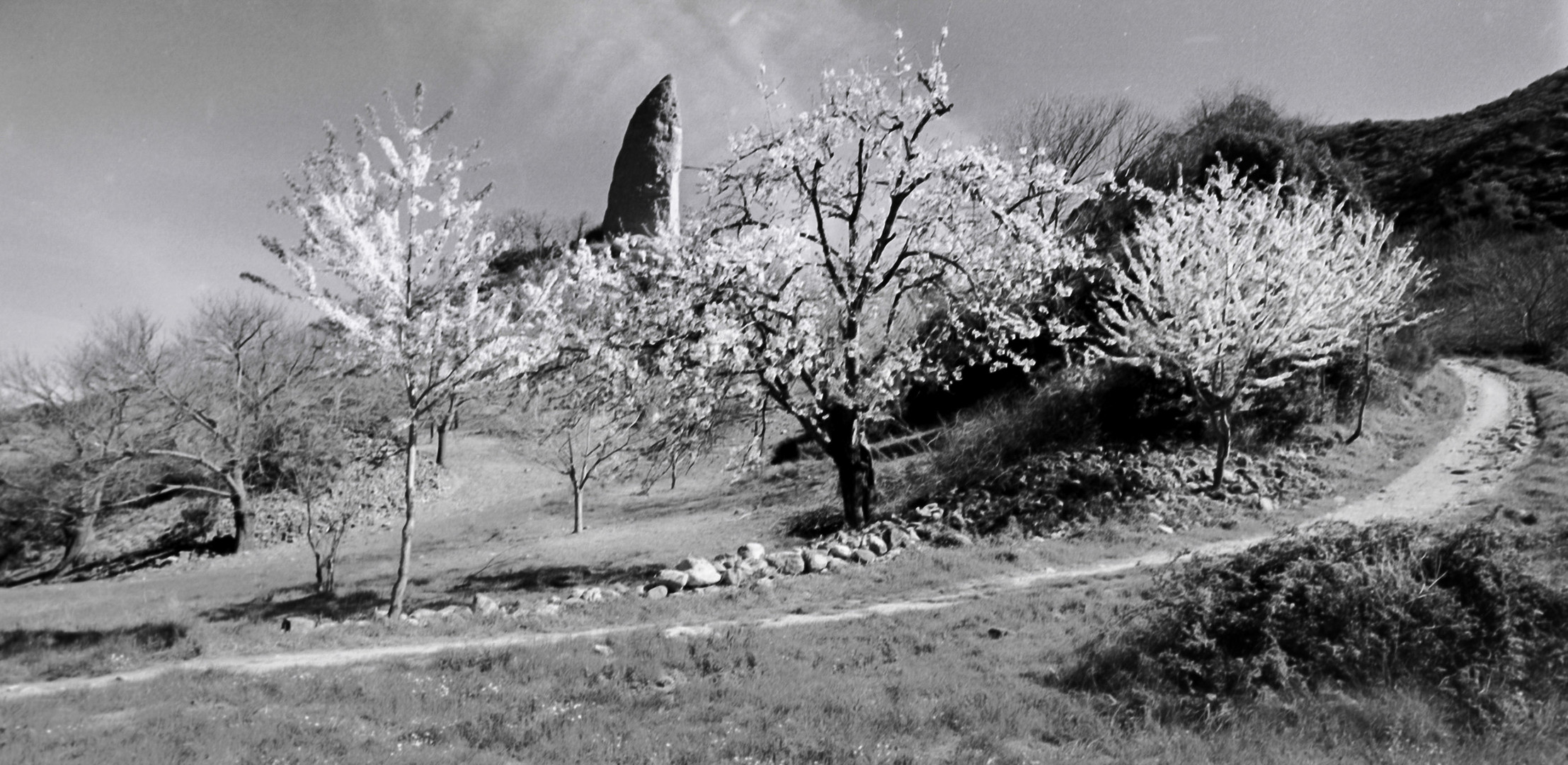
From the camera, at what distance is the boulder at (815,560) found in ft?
42.6

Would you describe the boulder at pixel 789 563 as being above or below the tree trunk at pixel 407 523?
below

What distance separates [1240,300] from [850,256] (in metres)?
7.61

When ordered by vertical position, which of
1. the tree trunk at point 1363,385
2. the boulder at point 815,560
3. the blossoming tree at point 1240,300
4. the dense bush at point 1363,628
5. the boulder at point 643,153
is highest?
the boulder at point 643,153

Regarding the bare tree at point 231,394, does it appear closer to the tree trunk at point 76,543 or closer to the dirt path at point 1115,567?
the tree trunk at point 76,543

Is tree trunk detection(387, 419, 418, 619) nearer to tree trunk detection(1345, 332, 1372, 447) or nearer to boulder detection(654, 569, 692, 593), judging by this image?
boulder detection(654, 569, 692, 593)

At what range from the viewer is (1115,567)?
11.8 meters

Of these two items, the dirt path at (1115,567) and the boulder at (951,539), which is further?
the boulder at (951,539)

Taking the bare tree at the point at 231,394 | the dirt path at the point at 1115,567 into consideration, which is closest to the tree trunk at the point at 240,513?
the bare tree at the point at 231,394

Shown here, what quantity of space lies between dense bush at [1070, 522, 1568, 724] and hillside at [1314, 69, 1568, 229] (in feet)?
155

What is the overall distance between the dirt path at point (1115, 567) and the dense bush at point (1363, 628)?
5.61 ft

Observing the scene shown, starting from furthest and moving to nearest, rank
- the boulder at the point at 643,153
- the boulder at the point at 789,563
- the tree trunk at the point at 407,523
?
the boulder at the point at 643,153 < the boulder at the point at 789,563 < the tree trunk at the point at 407,523

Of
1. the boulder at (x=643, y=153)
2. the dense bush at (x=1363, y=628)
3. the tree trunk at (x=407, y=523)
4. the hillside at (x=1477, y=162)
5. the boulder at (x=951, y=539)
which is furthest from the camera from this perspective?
the boulder at (x=643, y=153)

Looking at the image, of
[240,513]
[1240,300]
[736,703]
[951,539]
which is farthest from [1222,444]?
[240,513]

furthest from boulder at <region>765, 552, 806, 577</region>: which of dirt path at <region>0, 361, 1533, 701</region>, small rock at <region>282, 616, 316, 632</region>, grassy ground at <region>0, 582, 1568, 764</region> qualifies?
small rock at <region>282, 616, 316, 632</region>
